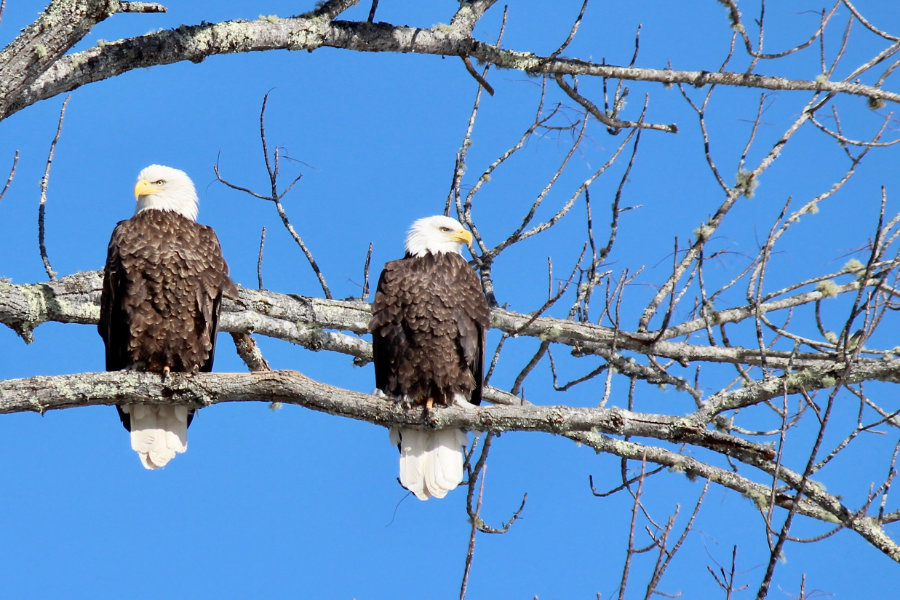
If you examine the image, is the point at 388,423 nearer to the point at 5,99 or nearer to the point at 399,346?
the point at 399,346

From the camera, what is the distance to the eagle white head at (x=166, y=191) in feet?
16.7

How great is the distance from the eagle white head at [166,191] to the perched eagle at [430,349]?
Answer: 1.14 meters

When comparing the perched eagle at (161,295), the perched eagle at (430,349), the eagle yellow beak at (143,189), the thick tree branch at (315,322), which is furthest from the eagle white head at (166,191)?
the perched eagle at (430,349)

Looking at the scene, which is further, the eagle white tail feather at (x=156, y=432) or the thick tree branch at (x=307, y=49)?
the eagle white tail feather at (x=156, y=432)

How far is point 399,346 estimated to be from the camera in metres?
5.02

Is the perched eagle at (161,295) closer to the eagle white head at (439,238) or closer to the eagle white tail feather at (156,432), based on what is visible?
the eagle white tail feather at (156,432)

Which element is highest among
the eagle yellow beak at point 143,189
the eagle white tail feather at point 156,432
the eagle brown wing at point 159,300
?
the eagle yellow beak at point 143,189

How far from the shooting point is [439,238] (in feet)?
18.0

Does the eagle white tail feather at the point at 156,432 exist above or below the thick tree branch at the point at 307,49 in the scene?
below

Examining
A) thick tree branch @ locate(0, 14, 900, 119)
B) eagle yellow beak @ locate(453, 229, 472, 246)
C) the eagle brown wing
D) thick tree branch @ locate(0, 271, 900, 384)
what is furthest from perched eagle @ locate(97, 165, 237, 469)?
eagle yellow beak @ locate(453, 229, 472, 246)

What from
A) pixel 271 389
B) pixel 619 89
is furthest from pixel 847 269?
pixel 271 389

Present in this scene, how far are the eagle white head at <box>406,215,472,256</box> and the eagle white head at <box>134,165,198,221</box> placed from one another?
4.11 feet

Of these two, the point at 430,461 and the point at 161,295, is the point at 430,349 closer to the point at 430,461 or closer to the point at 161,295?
the point at 430,461

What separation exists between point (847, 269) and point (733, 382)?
31.5 inches
